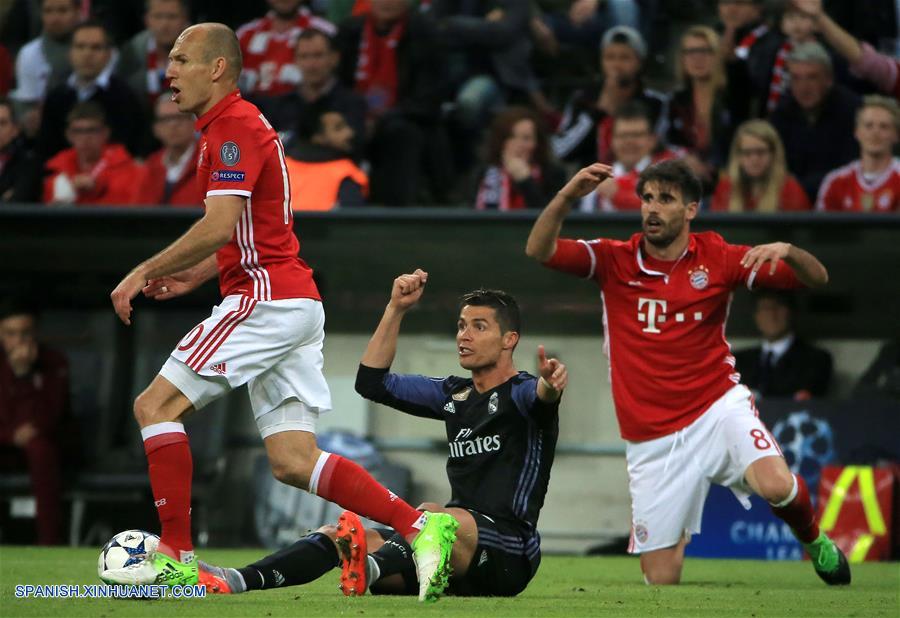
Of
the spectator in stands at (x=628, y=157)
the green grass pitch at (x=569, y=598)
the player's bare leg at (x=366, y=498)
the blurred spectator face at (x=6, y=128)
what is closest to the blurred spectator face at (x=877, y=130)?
the spectator in stands at (x=628, y=157)

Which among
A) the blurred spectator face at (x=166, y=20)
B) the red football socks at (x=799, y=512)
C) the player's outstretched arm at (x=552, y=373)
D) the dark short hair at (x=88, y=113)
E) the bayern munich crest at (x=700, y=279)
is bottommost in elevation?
the red football socks at (x=799, y=512)

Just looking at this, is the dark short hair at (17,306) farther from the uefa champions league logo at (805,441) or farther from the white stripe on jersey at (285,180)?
the white stripe on jersey at (285,180)

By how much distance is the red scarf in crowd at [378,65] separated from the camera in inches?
424

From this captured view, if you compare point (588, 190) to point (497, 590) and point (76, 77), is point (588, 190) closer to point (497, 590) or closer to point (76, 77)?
point (497, 590)

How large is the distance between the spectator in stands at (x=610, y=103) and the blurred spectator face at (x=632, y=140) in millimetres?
453

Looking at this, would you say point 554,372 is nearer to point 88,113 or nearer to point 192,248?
point 192,248

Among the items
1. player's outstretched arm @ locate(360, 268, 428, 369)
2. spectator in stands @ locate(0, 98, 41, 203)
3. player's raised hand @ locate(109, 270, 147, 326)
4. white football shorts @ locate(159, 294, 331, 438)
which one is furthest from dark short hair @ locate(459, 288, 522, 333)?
spectator in stands @ locate(0, 98, 41, 203)

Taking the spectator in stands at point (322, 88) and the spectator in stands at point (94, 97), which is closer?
the spectator in stands at point (322, 88)

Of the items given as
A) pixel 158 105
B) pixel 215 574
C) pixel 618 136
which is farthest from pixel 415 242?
pixel 215 574

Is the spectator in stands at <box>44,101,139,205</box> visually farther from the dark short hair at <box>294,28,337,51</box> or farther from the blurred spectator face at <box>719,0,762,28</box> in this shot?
the blurred spectator face at <box>719,0,762,28</box>

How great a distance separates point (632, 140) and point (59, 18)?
15.3 feet

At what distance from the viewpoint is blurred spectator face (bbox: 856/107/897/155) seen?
9.45 metres

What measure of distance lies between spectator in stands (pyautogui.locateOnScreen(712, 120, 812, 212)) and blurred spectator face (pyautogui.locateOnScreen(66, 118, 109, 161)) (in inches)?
162

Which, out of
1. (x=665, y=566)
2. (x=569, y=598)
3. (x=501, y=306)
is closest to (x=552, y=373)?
(x=501, y=306)
